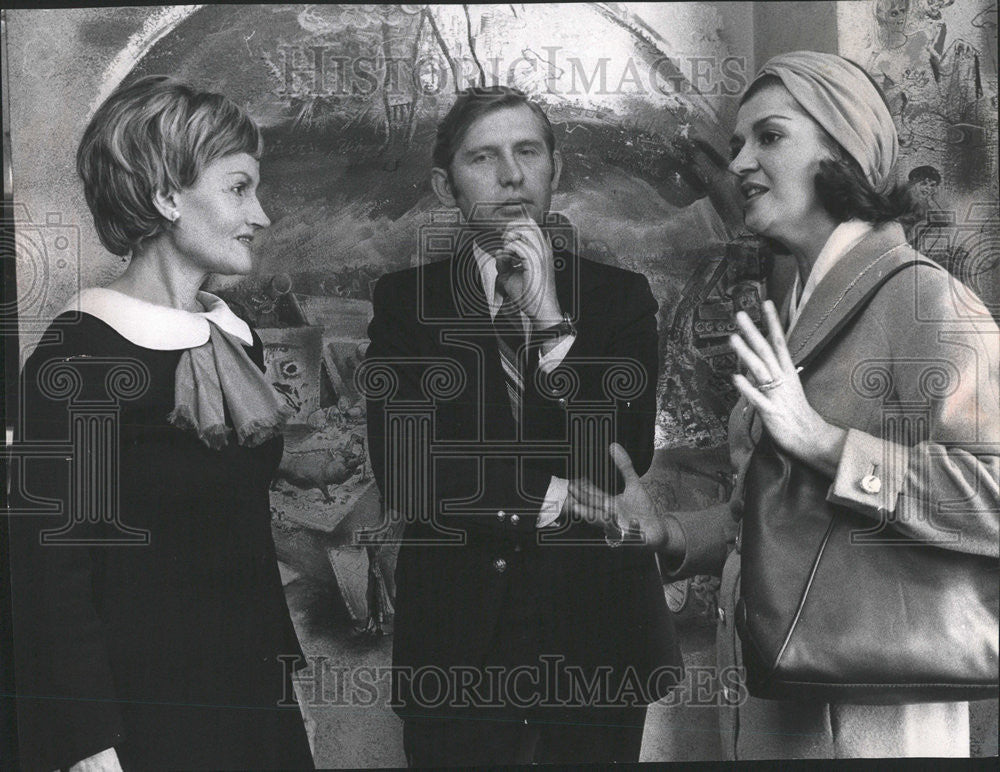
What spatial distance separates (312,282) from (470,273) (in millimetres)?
530

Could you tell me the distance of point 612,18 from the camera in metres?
3.98

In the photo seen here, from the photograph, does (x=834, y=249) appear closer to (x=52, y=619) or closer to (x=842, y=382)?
(x=842, y=382)

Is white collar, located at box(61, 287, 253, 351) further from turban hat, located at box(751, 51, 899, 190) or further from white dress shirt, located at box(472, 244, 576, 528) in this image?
turban hat, located at box(751, 51, 899, 190)

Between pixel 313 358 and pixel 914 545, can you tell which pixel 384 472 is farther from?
pixel 914 545

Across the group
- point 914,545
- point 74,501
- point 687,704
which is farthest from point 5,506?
point 914,545

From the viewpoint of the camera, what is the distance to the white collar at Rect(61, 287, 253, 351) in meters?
3.95

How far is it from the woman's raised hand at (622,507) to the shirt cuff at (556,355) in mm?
328

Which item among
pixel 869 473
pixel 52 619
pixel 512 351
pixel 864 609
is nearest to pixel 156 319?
pixel 52 619

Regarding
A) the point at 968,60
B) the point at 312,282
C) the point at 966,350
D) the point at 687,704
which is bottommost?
the point at 687,704

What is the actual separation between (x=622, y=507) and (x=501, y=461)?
0.43 meters

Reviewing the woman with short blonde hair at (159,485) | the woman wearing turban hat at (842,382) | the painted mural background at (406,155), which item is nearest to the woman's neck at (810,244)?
the woman wearing turban hat at (842,382)

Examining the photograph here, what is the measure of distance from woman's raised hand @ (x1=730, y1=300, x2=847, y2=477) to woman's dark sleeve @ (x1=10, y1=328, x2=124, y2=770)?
2240 mm

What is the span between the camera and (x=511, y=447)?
3.94 metres

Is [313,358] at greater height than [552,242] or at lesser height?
→ lesser
